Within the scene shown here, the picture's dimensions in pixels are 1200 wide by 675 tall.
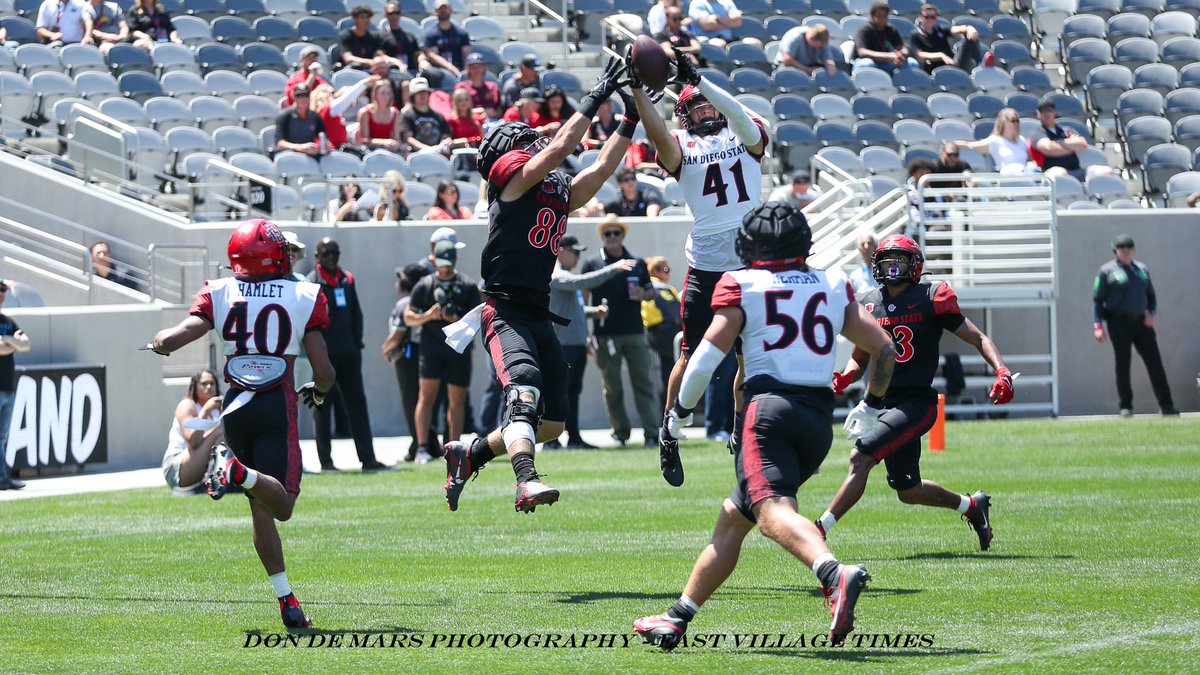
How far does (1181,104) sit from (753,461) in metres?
19.9

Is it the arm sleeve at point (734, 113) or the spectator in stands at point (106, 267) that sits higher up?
the arm sleeve at point (734, 113)

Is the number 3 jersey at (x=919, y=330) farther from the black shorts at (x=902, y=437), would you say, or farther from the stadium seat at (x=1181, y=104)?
the stadium seat at (x=1181, y=104)

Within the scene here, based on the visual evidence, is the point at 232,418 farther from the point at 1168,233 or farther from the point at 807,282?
the point at 1168,233

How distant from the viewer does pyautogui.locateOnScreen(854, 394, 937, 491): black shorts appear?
972cm

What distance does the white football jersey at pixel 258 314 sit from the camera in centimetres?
786

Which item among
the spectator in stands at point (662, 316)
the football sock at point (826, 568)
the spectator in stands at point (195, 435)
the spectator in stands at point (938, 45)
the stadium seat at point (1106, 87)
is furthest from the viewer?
the spectator in stands at point (938, 45)

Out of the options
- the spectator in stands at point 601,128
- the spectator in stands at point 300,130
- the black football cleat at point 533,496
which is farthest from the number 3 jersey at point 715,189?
the spectator in stands at point 601,128

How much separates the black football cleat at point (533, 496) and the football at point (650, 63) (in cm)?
205

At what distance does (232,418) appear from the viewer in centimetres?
793

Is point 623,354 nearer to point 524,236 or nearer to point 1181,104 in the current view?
point 524,236

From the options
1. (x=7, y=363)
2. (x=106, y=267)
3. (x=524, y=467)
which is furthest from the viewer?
(x=106, y=267)

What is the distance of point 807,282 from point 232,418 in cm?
280

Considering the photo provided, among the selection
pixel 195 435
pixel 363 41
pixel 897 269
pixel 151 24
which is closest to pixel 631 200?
pixel 363 41

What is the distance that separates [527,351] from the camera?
29.1 feet
